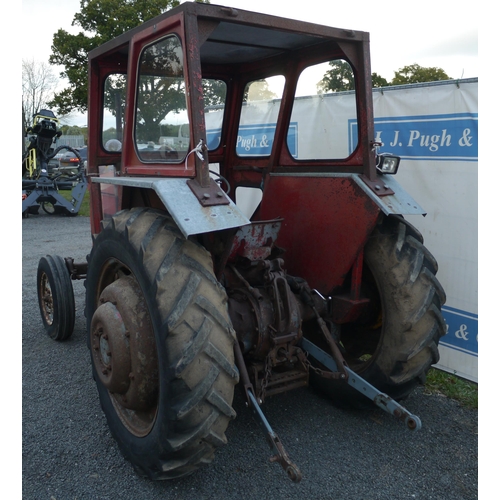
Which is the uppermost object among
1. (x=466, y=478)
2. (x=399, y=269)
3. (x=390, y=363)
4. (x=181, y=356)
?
(x=399, y=269)

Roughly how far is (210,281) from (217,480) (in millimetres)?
1102

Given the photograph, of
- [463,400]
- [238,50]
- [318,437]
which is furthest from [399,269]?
[238,50]

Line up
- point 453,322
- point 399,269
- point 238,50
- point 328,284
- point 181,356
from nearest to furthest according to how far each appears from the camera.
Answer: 1. point 181,356
2. point 399,269
3. point 328,284
4. point 238,50
5. point 453,322

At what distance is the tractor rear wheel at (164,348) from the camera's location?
234 cm

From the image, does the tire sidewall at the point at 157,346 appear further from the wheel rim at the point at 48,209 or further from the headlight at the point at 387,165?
the wheel rim at the point at 48,209

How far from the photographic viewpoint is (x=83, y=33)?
22.1 m

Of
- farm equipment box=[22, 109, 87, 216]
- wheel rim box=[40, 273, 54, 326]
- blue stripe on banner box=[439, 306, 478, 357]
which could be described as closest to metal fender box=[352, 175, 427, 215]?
blue stripe on banner box=[439, 306, 478, 357]

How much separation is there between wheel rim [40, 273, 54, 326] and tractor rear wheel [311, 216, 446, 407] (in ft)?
9.82

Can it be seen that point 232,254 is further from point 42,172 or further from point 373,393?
point 42,172

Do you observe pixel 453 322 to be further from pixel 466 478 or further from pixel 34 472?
pixel 34 472

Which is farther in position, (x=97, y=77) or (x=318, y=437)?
(x=97, y=77)

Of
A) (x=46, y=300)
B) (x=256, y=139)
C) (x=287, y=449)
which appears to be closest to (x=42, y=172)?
(x=46, y=300)

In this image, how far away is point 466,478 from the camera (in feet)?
9.17

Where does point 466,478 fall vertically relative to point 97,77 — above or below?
below
